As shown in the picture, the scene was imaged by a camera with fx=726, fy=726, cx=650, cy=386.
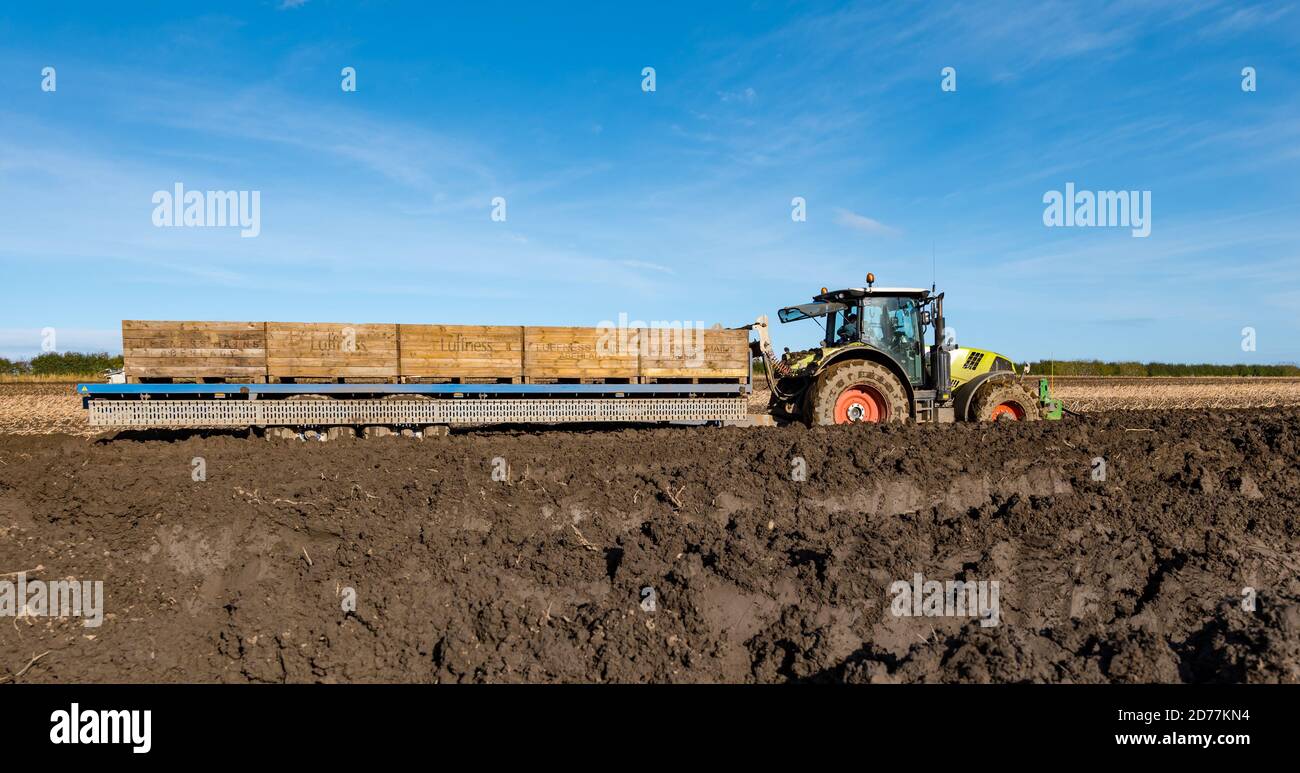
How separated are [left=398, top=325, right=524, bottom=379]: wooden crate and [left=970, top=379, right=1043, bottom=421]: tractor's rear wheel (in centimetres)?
697

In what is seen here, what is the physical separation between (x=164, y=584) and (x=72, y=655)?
77 cm

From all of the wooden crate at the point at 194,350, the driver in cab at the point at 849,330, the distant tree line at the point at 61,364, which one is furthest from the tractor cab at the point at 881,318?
the distant tree line at the point at 61,364

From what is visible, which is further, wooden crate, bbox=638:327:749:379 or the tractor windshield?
the tractor windshield

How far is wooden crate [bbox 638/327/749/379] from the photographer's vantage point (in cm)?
1035

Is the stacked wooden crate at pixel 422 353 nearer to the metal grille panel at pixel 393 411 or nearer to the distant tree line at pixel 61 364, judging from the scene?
the metal grille panel at pixel 393 411

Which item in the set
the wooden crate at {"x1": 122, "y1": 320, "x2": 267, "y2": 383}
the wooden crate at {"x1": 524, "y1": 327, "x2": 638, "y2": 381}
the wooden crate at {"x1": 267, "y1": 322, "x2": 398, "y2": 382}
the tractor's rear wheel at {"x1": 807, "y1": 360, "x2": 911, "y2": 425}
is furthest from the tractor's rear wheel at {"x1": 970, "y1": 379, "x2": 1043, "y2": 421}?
the wooden crate at {"x1": 122, "y1": 320, "x2": 267, "y2": 383}

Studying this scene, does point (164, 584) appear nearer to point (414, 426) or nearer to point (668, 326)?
point (414, 426)

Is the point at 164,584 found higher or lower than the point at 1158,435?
lower

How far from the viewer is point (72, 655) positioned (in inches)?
202

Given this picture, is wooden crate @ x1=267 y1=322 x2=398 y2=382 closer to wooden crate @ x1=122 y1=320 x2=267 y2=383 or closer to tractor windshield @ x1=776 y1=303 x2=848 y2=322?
wooden crate @ x1=122 y1=320 x2=267 y2=383

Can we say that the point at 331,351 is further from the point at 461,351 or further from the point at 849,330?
the point at 849,330

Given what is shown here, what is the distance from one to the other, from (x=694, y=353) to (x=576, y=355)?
67.4 inches
